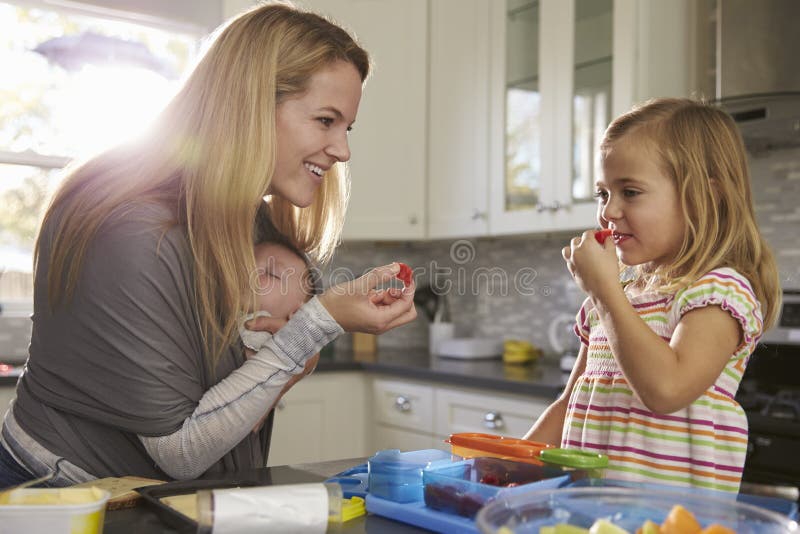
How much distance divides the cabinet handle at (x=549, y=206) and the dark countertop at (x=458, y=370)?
2.11ft

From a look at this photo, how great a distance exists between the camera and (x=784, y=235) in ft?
9.30

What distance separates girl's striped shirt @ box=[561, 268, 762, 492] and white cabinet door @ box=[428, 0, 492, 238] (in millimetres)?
2316

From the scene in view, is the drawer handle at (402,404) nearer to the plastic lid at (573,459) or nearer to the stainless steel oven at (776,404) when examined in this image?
the stainless steel oven at (776,404)

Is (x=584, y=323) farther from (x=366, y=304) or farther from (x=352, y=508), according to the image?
(x=352, y=508)

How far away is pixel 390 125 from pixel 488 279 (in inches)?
36.0

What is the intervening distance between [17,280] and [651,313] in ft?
10.0

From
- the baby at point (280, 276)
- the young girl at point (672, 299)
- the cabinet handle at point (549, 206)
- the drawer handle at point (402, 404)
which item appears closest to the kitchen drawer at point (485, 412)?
the drawer handle at point (402, 404)

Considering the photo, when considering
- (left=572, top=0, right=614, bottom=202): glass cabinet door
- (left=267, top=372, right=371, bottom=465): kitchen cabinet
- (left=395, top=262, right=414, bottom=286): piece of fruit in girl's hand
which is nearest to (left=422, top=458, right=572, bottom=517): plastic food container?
(left=395, top=262, right=414, bottom=286): piece of fruit in girl's hand

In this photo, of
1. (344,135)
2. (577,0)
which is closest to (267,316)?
(344,135)

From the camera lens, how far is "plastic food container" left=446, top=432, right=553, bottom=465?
3.36 feet

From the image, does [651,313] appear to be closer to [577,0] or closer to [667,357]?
[667,357]

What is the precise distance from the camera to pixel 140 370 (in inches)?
48.1

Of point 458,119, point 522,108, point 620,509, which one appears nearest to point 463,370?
point 522,108

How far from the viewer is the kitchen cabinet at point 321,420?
3420 mm
